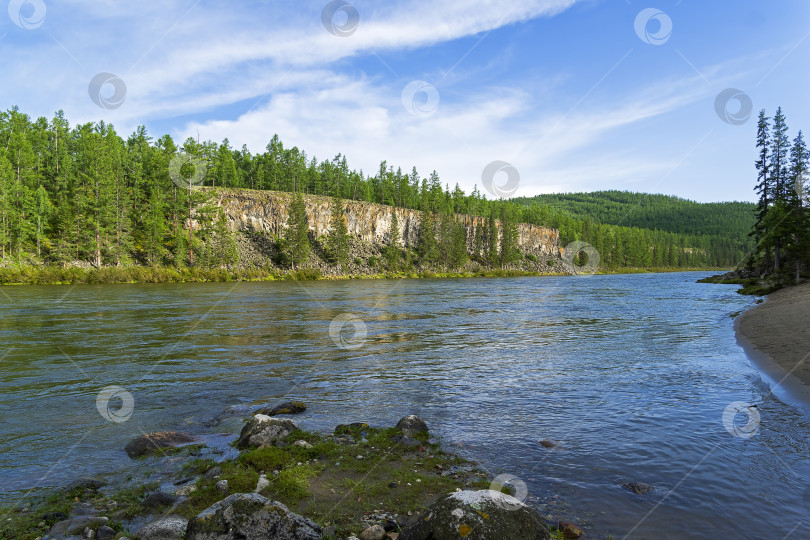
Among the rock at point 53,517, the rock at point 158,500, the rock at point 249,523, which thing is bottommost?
the rock at point 158,500

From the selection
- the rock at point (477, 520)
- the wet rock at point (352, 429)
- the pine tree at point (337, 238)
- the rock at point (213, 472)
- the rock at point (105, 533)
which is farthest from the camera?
the pine tree at point (337, 238)

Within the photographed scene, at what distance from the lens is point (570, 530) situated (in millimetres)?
5250

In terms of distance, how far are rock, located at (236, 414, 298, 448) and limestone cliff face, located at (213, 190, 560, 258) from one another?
3722 inches

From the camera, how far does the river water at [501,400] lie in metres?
6.36

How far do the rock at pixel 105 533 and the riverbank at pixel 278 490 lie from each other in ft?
0.04

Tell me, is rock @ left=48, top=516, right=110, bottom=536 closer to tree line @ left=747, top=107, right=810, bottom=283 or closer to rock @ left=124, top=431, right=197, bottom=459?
rock @ left=124, top=431, right=197, bottom=459

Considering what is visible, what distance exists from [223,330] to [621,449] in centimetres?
2019

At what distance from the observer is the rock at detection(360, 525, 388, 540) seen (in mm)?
5133

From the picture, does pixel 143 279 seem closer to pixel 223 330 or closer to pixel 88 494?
pixel 223 330

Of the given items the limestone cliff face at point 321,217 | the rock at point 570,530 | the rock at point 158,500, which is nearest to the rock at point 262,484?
the rock at point 158,500

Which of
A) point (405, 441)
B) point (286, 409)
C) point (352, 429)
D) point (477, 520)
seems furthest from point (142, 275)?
point (477, 520)

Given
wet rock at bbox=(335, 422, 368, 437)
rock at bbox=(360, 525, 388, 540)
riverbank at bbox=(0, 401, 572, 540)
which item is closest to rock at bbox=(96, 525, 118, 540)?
riverbank at bbox=(0, 401, 572, 540)

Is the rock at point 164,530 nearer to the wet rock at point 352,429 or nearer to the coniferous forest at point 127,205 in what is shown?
the wet rock at point 352,429

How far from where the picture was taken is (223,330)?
23016 mm
